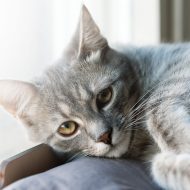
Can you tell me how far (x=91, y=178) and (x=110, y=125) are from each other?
17 cm

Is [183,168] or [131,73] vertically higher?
[131,73]

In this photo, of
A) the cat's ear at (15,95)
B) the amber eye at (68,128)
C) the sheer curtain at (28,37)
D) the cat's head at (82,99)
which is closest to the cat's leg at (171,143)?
the cat's head at (82,99)

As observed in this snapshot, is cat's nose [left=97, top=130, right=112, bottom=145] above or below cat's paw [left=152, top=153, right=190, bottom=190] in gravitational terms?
above

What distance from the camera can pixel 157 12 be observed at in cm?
218

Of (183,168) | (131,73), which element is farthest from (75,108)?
(183,168)

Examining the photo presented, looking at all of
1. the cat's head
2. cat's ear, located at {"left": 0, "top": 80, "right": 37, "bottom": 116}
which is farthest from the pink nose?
cat's ear, located at {"left": 0, "top": 80, "right": 37, "bottom": 116}

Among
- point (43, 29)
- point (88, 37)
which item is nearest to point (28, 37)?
point (43, 29)

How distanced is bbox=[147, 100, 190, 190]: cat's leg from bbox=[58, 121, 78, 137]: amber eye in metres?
0.20

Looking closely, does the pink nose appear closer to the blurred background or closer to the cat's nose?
the cat's nose

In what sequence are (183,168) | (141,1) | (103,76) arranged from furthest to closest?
(141,1) → (103,76) → (183,168)

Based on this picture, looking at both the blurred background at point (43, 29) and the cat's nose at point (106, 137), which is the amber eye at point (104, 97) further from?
the blurred background at point (43, 29)

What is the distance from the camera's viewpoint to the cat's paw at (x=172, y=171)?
40.3 inches

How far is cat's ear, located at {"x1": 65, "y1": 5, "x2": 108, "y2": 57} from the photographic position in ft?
4.18

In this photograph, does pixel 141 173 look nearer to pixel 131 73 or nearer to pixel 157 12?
pixel 131 73
